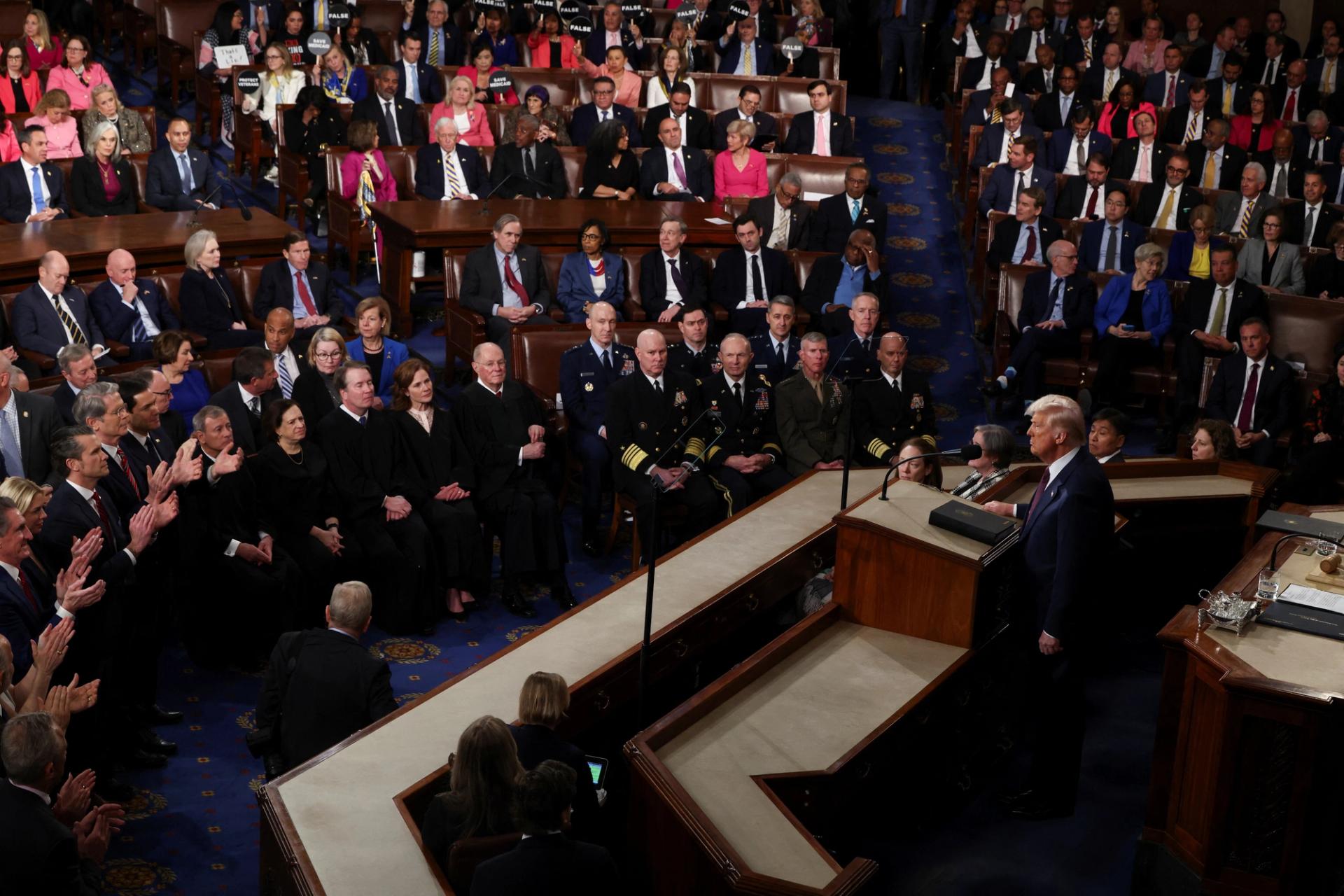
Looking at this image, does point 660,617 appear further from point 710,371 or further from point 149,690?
point 710,371

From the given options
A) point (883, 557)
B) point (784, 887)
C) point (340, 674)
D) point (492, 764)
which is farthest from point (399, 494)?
point (784, 887)

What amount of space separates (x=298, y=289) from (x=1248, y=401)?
202 inches

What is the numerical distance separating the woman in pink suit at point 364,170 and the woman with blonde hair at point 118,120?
4.51 ft

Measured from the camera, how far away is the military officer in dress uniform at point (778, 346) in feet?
24.0

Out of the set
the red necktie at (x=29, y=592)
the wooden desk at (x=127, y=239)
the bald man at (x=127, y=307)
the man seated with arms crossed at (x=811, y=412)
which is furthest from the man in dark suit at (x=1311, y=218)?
the red necktie at (x=29, y=592)

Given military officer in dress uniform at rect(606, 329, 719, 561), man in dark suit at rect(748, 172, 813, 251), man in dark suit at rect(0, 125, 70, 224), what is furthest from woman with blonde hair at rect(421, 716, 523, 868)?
man in dark suit at rect(0, 125, 70, 224)

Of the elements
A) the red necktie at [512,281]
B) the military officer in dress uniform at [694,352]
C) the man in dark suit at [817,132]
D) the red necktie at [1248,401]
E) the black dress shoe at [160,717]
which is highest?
the man in dark suit at [817,132]

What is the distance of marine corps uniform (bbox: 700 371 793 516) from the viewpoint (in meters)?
6.77

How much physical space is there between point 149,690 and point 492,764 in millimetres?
2304

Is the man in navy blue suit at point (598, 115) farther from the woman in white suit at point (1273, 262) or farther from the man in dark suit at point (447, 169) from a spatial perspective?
the woman in white suit at point (1273, 262)

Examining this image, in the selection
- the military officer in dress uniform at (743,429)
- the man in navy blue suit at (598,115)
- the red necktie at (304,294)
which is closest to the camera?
the military officer in dress uniform at (743,429)

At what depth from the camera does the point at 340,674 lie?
437 cm

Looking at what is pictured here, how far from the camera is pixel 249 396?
6445mm

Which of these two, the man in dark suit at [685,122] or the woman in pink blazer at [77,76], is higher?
the woman in pink blazer at [77,76]
